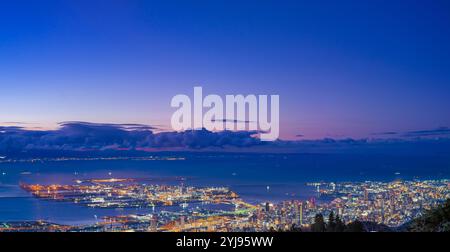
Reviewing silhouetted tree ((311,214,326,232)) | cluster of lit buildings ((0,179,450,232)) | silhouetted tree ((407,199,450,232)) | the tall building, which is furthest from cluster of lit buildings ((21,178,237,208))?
silhouetted tree ((407,199,450,232))

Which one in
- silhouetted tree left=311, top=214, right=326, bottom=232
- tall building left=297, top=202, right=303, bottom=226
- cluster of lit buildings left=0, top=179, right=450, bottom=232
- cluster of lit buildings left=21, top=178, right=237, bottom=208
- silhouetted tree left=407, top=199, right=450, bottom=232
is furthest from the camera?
cluster of lit buildings left=21, top=178, right=237, bottom=208

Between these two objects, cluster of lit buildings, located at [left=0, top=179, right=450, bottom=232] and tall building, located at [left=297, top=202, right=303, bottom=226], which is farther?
tall building, located at [left=297, top=202, right=303, bottom=226]

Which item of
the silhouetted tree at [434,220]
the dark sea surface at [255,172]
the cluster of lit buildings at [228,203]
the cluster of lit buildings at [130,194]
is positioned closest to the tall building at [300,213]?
the cluster of lit buildings at [228,203]

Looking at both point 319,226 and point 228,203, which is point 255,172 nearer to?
point 228,203

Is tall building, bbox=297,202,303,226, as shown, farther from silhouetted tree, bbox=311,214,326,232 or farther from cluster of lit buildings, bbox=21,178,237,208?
cluster of lit buildings, bbox=21,178,237,208
